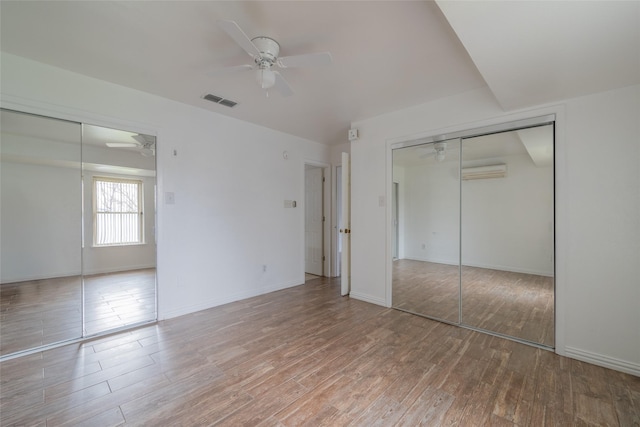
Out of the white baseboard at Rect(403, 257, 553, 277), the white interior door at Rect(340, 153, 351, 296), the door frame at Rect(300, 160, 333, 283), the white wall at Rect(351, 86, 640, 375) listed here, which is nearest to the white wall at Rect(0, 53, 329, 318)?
the door frame at Rect(300, 160, 333, 283)

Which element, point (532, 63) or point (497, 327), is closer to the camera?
point (532, 63)

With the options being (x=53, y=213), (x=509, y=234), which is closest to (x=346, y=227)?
(x=509, y=234)

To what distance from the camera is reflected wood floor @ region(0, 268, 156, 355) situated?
2883 mm

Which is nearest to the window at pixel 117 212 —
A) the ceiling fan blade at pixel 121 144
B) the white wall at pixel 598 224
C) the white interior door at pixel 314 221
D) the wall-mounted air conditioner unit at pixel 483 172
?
the ceiling fan blade at pixel 121 144

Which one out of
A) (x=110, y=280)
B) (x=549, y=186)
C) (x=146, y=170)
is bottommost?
(x=110, y=280)

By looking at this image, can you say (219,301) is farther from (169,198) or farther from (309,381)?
(309,381)

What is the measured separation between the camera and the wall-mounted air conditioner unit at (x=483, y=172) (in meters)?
3.08

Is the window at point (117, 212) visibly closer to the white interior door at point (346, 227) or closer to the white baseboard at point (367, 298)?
the white interior door at point (346, 227)

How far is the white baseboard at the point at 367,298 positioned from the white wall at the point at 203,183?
1202 mm

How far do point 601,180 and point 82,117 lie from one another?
5147 millimetres

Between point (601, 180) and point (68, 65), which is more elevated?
point (68, 65)

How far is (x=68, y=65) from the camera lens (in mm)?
2543

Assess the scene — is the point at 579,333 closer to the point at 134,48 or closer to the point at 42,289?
the point at 134,48

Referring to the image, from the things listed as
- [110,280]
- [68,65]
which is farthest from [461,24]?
[110,280]
